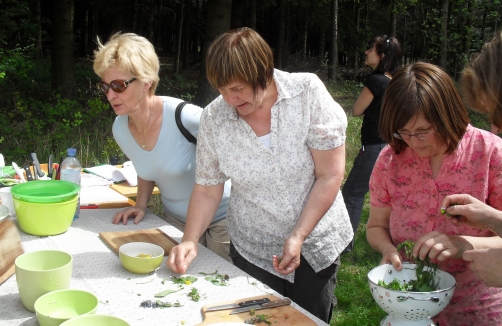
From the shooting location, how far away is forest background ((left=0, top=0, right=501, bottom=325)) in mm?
5965

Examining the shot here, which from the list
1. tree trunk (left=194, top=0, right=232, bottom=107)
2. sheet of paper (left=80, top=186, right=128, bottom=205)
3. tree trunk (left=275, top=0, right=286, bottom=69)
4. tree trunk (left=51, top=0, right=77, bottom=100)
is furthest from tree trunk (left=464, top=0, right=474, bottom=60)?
sheet of paper (left=80, top=186, right=128, bottom=205)

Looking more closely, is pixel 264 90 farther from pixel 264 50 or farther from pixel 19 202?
pixel 19 202

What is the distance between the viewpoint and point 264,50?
2.01m

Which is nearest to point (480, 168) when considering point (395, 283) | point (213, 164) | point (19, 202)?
point (395, 283)

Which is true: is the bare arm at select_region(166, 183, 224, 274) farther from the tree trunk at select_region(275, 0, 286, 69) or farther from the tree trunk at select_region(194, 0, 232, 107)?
the tree trunk at select_region(275, 0, 286, 69)

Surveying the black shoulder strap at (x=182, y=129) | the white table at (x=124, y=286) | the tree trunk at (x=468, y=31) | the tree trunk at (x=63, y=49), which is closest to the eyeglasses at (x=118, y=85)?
the black shoulder strap at (x=182, y=129)

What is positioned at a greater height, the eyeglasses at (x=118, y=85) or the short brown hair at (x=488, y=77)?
the short brown hair at (x=488, y=77)

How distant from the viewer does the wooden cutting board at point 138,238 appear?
86.9 inches

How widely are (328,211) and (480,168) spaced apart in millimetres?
688

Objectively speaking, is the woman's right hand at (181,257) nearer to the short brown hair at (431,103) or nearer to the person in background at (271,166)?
the person in background at (271,166)

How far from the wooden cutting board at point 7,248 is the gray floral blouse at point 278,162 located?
0.74 metres

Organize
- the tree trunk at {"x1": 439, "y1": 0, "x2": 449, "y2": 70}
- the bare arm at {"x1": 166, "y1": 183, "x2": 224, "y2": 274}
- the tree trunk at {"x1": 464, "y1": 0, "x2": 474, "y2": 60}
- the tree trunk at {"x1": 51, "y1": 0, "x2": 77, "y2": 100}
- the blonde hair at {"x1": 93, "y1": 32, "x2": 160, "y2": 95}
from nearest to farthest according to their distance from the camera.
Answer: the bare arm at {"x1": 166, "y1": 183, "x2": 224, "y2": 274}
the blonde hair at {"x1": 93, "y1": 32, "x2": 160, "y2": 95}
the tree trunk at {"x1": 51, "y1": 0, "x2": 77, "y2": 100}
the tree trunk at {"x1": 439, "y1": 0, "x2": 449, "y2": 70}
the tree trunk at {"x1": 464, "y1": 0, "x2": 474, "y2": 60}

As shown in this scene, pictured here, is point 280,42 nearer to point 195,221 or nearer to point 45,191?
point 45,191

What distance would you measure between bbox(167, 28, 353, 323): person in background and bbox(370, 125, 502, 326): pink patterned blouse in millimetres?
301
